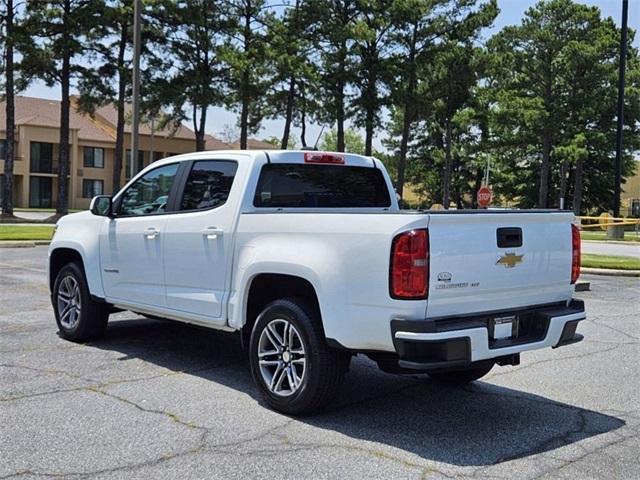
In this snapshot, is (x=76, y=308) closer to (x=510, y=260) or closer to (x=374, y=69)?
(x=510, y=260)

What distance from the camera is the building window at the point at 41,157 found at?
198 ft

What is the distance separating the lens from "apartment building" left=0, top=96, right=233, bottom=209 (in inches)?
2345

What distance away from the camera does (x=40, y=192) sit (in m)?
62.5

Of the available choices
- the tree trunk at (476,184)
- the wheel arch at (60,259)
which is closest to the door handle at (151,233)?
the wheel arch at (60,259)

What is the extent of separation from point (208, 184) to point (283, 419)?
7.33ft

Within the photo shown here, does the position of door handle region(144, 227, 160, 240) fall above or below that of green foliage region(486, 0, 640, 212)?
below

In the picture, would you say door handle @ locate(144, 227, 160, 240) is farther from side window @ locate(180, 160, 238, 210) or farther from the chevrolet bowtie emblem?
the chevrolet bowtie emblem

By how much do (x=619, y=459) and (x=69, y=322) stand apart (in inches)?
221

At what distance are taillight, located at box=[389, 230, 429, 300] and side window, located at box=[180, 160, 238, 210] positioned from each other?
2043 millimetres

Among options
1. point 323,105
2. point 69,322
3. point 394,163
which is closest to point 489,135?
point 394,163

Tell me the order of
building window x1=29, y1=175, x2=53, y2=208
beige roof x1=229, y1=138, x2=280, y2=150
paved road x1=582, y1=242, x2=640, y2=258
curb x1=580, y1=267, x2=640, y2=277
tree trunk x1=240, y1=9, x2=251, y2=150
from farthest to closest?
beige roof x1=229, y1=138, x2=280, y2=150 → building window x1=29, y1=175, x2=53, y2=208 → tree trunk x1=240, y1=9, x2=251, y2=150 → paved road x1=582, y1=242, x2=640, y2=258 → curb x1=580, y1=267, x2=640, y2=277

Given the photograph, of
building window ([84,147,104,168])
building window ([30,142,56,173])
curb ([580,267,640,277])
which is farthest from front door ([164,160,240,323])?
building window ([84,147,104,168])

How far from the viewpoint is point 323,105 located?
43.9 meters

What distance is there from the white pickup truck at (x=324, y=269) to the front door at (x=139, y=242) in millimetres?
17
